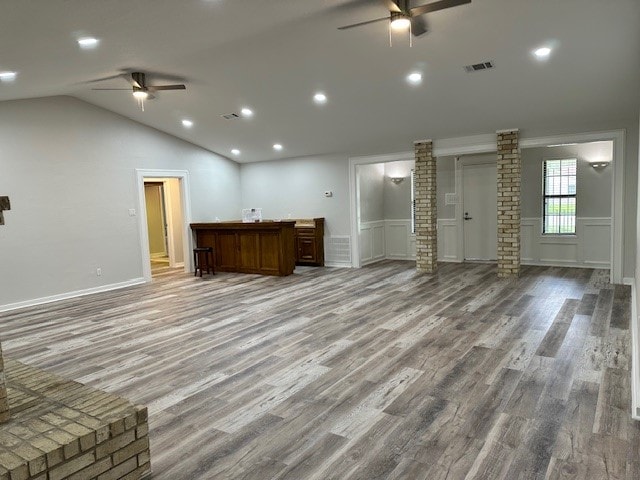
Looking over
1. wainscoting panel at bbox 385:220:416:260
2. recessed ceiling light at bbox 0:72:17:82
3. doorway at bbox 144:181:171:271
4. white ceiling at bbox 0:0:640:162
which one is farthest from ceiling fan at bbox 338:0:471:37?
doorway at bbox 144:181:171:271

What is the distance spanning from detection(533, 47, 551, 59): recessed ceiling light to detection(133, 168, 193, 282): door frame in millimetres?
6491

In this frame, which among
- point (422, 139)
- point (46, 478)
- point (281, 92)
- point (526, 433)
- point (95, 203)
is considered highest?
point (281, 92)

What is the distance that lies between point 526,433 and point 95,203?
23.1 feet

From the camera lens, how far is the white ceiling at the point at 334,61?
367 cm

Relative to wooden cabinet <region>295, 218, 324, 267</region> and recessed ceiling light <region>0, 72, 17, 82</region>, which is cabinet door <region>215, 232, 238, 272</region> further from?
recessed ceiling light <region>0, 72, 17, 82</region>

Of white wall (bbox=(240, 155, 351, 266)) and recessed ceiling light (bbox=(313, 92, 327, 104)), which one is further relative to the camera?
white wall (bbox=(240, 155, 351, 266))

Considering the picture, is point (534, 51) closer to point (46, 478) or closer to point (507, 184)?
point (507, 184)

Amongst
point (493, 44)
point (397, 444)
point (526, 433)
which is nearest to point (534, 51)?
point (493, 44)

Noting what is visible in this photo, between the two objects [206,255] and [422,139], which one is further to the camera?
[206,255]

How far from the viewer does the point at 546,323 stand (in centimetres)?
462

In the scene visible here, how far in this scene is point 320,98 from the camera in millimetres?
6395

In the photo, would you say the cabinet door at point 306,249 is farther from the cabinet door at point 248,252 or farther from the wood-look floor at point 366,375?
the wood-look floor at point 366,375

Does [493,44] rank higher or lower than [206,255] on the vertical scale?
higher

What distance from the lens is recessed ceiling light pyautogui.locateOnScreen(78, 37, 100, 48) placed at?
12.7ft
